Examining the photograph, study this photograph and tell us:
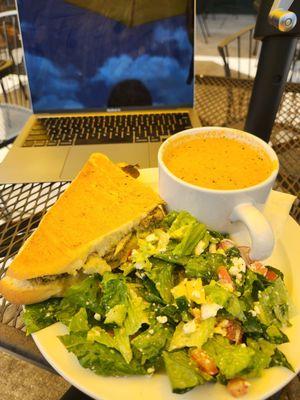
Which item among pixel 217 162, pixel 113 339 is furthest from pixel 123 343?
pixel 217 162

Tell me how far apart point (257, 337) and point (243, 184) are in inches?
10.3

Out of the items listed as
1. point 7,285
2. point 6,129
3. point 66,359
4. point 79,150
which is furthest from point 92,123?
point 66,359

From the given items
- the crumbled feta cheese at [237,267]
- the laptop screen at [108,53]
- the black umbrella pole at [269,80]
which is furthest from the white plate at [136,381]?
the laptop screen at [108,53]

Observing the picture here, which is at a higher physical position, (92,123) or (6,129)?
(92,123)

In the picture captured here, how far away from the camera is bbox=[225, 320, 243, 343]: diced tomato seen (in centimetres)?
50

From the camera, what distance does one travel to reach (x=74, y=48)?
1201 mm

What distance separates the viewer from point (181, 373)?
1.46ft

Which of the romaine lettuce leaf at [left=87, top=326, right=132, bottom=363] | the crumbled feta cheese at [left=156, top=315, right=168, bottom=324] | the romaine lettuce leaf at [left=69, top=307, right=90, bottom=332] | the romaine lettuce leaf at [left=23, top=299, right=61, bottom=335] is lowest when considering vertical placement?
the romaine lettuce leaf at [left=23, top=299, right=61, bottom=335]

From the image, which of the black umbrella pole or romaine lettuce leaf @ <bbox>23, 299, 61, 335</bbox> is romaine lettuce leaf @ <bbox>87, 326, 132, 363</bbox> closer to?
romaine lettuce leaf @ <bbox>23, 299, 61, 335</bbox>

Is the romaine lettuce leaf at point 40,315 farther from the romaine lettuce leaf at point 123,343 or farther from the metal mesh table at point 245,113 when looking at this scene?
the metal mesh table at point 245,113

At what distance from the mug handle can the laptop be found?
0.54m

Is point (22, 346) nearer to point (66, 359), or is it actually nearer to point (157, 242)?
point (66, 359)

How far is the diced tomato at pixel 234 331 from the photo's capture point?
0.50 meters

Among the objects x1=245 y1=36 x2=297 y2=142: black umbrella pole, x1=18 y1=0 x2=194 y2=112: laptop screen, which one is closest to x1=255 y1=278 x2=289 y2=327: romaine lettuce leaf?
x1=245 y1=36 x2=297 y2=142: black umbrella pole
